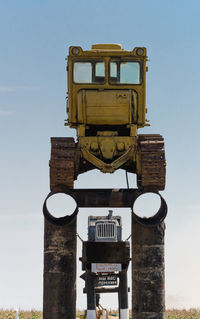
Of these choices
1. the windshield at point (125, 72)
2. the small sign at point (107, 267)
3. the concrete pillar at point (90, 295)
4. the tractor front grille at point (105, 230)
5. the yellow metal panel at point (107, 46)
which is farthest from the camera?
the yellow metal panel at point (107, 46)

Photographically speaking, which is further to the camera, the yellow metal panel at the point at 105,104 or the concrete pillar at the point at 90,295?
the yellow metal panel at the point at 105,104

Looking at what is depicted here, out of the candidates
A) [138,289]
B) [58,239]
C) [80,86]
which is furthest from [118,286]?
[80,86]

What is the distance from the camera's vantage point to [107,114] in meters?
19.4

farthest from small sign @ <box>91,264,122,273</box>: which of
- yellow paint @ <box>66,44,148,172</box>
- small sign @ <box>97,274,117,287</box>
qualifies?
yellow paint @ <box>66,44,148,172</box>

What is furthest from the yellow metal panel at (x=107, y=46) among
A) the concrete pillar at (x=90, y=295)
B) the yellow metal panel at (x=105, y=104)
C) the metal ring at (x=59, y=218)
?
the concrete pillar at (x=90, y=295)

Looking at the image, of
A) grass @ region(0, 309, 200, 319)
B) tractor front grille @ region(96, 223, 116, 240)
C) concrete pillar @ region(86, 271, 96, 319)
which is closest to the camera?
concrete pillar @ region(86, 271, 96, 319)

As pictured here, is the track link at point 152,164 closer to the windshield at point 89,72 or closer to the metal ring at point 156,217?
the metal ring at point 156,217

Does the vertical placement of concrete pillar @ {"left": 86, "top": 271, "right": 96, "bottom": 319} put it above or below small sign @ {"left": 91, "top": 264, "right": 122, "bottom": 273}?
below

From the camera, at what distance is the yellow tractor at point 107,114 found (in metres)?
19.4

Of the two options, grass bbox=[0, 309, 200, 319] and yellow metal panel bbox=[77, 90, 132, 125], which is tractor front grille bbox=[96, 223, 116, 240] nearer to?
yellow metal panel bbox=[77, 90, 132, 125]

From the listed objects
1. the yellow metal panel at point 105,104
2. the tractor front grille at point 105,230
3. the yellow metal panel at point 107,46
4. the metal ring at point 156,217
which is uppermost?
the yellow metal panel at point 107,46

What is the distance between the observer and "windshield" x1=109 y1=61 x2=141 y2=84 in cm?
1952

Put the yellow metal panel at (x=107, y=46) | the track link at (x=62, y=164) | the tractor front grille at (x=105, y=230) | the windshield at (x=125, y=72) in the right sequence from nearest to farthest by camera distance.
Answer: the tractor front grille at (x=105, y=230), the track link at (x=62, y=164), the windshield at (x=125, y=72), the yellow metal panel at (x=107, y=46)

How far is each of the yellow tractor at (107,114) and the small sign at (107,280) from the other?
2.42 meters
